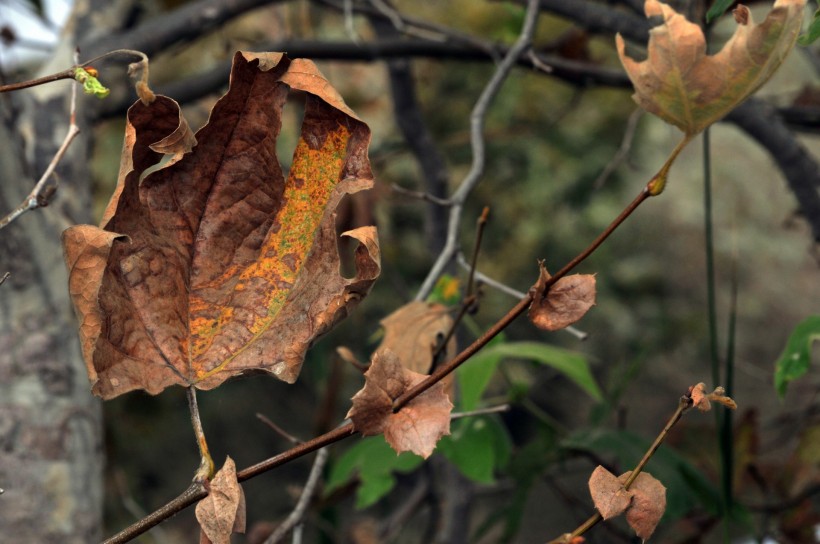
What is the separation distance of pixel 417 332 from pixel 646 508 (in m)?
0.21

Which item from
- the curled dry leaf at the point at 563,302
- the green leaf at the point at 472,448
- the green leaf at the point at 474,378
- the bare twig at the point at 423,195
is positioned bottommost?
the green leaf at the point at 472,448

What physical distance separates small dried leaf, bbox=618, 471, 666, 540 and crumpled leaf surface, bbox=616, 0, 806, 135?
5.2 inches

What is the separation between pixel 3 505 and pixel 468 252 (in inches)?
38.7

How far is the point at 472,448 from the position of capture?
2.35 feet

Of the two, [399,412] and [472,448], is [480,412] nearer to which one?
[399,412]

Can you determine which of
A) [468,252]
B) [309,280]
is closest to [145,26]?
[309,280]

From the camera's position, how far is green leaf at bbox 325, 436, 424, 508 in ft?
2.38

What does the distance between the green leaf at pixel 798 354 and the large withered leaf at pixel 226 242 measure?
34 cm

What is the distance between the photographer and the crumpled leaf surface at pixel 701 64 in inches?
10.9

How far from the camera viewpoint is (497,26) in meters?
1.44

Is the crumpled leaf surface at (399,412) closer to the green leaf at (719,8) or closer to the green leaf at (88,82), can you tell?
the green leaf at (88,82)

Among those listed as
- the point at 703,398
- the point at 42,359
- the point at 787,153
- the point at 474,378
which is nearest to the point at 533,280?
the point at 787,153

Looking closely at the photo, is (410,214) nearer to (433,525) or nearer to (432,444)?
(433,525)

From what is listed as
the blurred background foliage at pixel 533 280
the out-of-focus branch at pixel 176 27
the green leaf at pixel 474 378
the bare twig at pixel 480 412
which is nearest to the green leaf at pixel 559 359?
the green leaf at pixel 474 378
